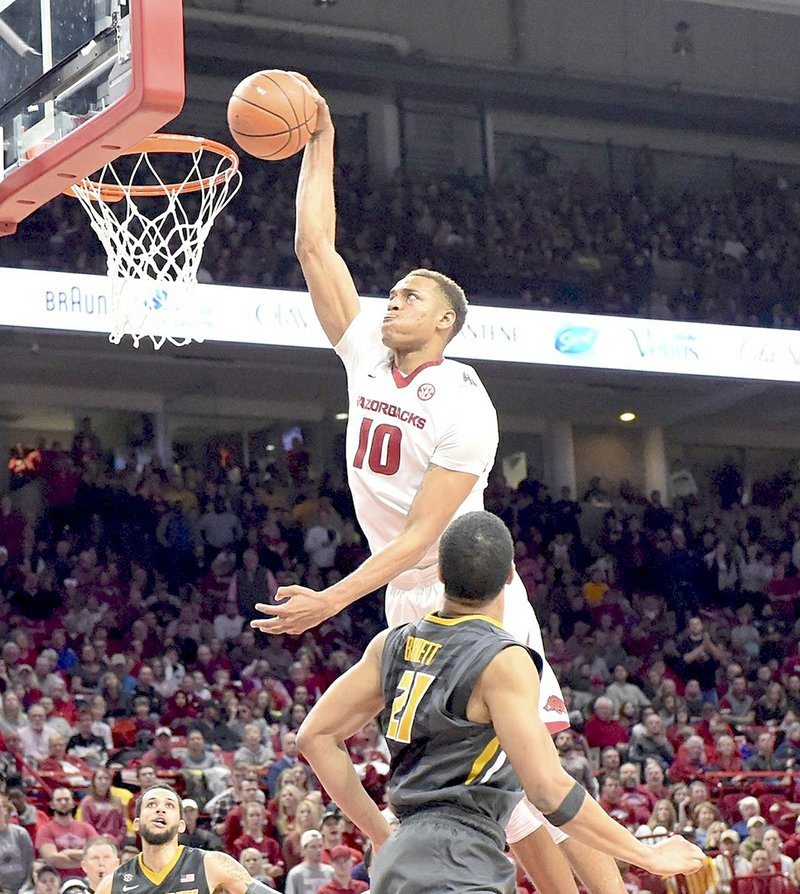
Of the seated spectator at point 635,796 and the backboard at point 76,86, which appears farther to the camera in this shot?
the seated spectator at point 635,796

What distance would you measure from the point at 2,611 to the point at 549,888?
11659 mm

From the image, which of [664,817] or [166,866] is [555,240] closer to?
[664,817]

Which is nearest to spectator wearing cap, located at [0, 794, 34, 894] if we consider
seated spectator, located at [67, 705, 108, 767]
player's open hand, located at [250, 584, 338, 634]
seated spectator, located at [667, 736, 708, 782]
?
seated spectator, located at [67, 705, 108, 767]

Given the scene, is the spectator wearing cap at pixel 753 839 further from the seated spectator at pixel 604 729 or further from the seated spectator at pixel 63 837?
the seated spectator at pixel 63 837

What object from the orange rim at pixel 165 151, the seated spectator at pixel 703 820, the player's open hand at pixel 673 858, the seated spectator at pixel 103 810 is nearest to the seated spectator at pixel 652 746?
the seated spectator at pixel 703 820

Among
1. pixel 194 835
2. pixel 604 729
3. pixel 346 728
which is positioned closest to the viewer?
pixel 346 728

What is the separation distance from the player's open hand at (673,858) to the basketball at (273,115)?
227 cm

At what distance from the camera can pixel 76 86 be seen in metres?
4.52

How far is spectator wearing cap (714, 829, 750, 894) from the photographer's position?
10367 mm

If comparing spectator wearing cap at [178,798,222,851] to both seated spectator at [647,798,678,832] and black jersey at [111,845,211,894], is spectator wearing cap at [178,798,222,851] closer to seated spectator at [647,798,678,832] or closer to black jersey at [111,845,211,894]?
seated spectator at [647,798,678,832]

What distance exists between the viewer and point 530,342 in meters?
16.2

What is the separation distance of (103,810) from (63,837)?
0.43 metres

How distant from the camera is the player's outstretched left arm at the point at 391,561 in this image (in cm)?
357

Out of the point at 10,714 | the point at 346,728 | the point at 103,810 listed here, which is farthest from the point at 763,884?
the point at 346,728
